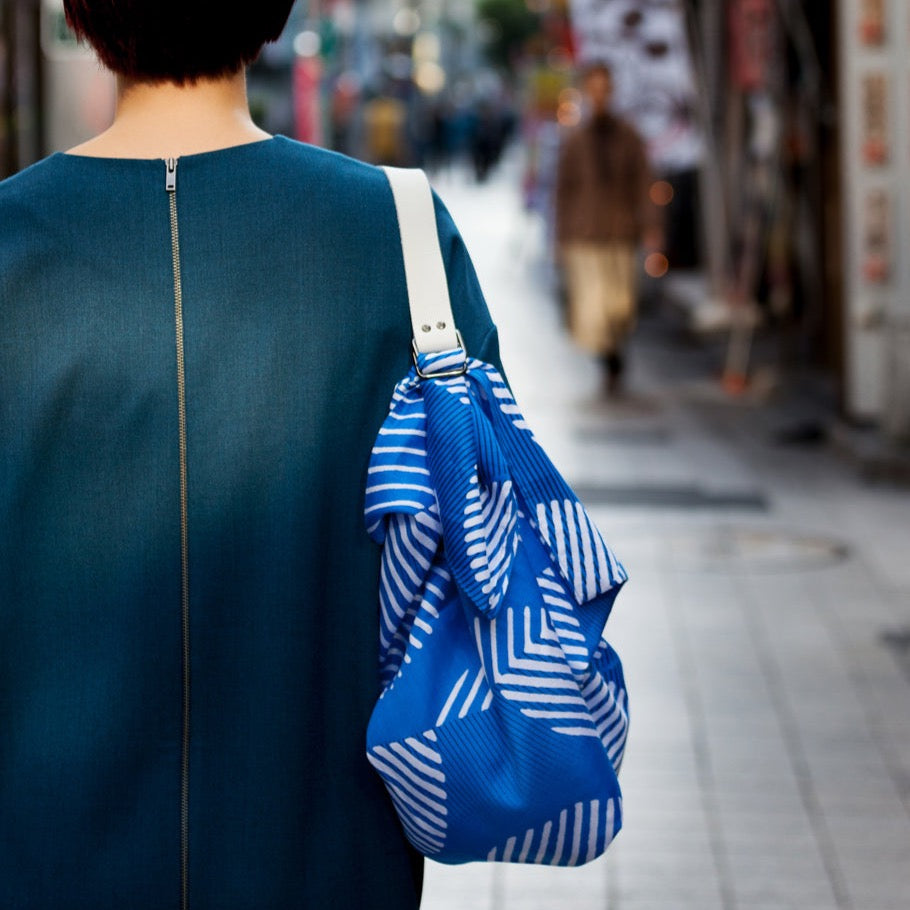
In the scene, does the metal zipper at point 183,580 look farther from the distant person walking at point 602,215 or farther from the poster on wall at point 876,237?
the distant person walking at point 602,215

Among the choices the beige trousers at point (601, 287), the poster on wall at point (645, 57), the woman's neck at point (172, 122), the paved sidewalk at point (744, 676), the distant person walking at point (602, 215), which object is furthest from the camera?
the poster on wall at point (645, 57)

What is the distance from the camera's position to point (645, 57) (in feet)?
48.2

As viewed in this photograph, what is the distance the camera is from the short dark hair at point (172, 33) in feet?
6.31

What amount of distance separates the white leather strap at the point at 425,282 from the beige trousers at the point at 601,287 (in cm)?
1091

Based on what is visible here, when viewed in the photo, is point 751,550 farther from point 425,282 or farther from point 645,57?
point 645,57

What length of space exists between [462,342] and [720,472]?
8226 millimetres

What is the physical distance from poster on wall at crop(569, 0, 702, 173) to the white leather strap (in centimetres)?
1297

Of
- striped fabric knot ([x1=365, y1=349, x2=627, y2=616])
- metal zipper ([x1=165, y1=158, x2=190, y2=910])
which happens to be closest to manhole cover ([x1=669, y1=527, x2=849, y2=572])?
striped fabric knot ([x1=365, y1=349, x2=627, y2=616])

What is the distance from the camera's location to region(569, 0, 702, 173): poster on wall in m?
14.6

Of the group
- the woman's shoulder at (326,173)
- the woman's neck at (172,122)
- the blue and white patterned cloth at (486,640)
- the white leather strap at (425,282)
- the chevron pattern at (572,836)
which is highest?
the woman's neck at (172,122)

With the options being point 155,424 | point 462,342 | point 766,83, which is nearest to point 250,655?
point 155,424

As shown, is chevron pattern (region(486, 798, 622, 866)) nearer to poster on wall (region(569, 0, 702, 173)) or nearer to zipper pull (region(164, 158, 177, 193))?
zipper pull (region(164, 158, 177, 193))

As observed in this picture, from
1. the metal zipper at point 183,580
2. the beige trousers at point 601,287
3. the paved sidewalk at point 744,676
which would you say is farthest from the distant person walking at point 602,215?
the metal zipper at point 183,580

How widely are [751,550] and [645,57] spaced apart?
7539mm
